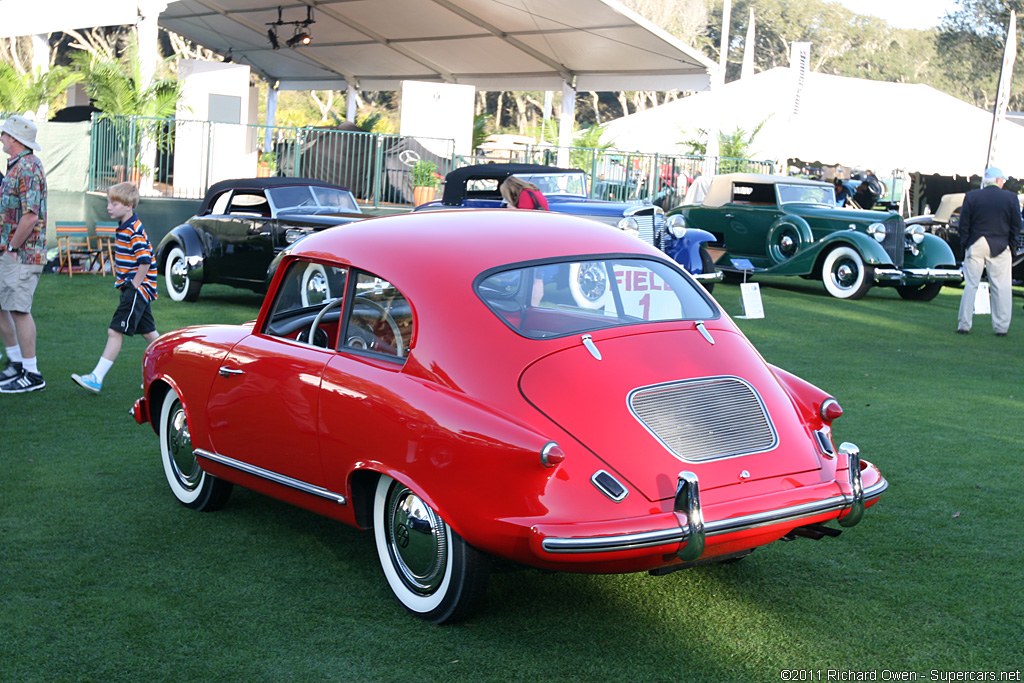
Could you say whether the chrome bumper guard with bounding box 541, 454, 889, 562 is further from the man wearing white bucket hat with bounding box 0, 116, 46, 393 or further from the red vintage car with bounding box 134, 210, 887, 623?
the man wearing white bucket hat with bounding box 0, 116, 46, 393

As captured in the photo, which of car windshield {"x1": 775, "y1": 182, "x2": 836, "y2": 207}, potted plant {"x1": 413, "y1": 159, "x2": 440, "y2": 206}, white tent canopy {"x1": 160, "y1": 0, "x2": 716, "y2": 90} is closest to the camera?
car windshield {"x1": 775, "y1": 182, "x2": 836, "y2": 207}

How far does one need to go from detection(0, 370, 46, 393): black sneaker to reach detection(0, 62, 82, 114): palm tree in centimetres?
1454

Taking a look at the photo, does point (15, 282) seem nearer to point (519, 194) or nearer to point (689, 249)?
point (519, 194)

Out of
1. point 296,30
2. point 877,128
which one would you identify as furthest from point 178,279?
point 877,128

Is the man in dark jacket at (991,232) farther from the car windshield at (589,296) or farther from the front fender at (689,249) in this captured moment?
the car windshield at (589,296)

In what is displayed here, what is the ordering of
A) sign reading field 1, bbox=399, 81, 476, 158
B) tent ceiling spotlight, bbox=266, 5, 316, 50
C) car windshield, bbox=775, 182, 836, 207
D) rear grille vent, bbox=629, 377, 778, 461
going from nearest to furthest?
rear grille vent, bbox=629, 377, 778, 461, car windshield, bbox=775, 182, 836, 207, sign reading field 1, bbox=399, 81, 476, 158, tent ceiling spotlight, bbox=266, 5, 316, 50

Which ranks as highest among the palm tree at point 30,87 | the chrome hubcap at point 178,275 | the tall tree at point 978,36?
the tall tree at point 978,36

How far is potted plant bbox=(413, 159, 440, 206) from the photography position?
21875 millimetres

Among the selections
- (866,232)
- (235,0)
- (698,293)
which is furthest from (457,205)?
(235,0)

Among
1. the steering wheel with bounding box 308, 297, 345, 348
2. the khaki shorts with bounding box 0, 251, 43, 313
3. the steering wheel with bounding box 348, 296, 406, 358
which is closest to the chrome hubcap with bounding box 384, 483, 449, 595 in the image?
the steering wheel with bounding box 348, 296, 406, 358

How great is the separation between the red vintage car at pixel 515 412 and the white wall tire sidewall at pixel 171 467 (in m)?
0.49

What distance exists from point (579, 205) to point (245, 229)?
4870 mm

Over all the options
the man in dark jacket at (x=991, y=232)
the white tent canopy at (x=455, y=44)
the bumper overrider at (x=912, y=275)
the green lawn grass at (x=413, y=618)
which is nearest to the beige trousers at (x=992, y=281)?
the man in dark jacket at (x=991, y=232)

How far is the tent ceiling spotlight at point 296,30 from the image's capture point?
27.6 metres
